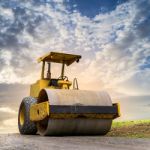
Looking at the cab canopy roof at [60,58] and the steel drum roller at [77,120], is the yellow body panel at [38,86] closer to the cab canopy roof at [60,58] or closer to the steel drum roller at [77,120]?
the cab canopy roof at [60,58]

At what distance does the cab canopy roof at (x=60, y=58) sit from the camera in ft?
48.1

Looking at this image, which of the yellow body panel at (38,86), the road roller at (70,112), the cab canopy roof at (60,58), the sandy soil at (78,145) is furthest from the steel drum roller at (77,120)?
the sandy soil at (78,145)

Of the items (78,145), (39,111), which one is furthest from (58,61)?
(78,145)

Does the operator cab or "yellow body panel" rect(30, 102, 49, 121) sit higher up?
the operator cab

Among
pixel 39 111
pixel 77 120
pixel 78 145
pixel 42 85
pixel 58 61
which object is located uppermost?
pixel 58 61

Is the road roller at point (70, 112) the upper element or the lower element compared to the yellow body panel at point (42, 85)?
lower

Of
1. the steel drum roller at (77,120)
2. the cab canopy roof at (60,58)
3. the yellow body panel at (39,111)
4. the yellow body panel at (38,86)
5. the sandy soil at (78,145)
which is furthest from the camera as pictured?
the cab canopy roof at (60,58)

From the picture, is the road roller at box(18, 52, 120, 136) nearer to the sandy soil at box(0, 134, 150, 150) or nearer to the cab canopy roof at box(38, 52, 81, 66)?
the cab canopy roof at box(38, 52, 81, 66)

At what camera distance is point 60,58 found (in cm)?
1509

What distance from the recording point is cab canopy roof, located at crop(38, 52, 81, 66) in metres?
14.7

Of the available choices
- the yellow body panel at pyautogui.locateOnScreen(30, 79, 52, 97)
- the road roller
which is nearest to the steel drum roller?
the road roller

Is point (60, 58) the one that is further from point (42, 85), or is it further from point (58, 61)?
point (42, 85)

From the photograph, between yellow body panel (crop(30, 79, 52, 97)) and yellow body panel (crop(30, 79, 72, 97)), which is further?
yellow body panel (crop(30, 79, 52, 97))

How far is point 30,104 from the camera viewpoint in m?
14.0
